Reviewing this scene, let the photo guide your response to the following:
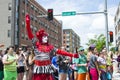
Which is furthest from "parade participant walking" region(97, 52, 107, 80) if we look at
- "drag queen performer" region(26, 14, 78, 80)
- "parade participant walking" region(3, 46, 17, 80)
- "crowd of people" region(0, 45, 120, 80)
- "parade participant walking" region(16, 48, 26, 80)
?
"drag queen performer" region(26, 14, 78, 80)

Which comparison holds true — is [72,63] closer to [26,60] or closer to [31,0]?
[26,60]

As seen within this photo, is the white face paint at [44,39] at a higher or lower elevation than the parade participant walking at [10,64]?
higher

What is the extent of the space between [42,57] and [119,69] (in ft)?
70.7

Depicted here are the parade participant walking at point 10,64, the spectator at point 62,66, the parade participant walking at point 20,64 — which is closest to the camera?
the parade participant walking at point 10,64

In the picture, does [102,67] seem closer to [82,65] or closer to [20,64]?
[82,65]

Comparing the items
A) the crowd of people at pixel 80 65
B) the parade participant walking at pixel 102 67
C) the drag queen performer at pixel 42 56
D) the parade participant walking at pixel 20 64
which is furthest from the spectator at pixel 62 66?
the drag queen performer at pixel 42 56

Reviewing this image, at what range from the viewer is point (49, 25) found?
312 feet

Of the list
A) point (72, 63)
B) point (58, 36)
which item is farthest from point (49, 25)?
point (72, 63)


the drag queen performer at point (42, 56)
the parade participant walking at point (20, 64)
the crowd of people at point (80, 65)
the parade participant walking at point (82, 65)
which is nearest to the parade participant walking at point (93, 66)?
the crowd of people at point (80, 65)

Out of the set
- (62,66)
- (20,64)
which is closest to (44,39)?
(62,66)

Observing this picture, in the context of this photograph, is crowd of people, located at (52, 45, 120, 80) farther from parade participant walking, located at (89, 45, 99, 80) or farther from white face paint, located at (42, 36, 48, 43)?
white face paint, located at (42, 36, 48, 43)

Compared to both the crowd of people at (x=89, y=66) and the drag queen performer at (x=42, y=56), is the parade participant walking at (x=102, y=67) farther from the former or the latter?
the drag queen performer at (x=42, y=56)

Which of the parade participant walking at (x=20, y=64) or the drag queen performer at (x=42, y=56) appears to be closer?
the drag queen performer at (x=42, y=56)

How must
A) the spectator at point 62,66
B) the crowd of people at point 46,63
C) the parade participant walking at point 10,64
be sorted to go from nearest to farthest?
1. the crowd of people at point 46,63
2. the parade participant walking at point 10,64
3. the spectator at point 62,66
